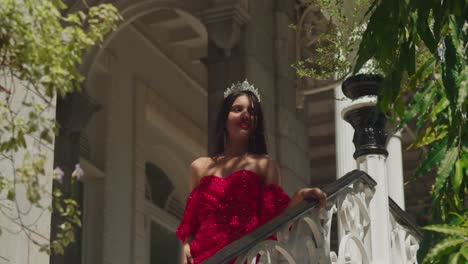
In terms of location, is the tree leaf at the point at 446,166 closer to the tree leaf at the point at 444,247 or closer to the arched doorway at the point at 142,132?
the tree leaf at the point at 444,247

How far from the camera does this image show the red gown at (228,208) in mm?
8492

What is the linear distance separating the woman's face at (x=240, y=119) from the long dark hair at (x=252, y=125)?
0.02m

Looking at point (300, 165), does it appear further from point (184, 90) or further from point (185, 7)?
point (184, 90)

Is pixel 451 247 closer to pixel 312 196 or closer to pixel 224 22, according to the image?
pixel 312 196

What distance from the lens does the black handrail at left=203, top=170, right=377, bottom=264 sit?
7641 mm

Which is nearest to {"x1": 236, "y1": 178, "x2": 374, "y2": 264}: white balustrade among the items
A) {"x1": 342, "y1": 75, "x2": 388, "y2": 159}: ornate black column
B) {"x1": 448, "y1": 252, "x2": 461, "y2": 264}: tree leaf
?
{"x1": 342, "y1": 75, "x2": 388, "y2": 159}: ornate black column

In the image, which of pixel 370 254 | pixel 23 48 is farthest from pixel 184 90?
pixel 23 48

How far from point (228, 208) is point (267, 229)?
62 centimetres

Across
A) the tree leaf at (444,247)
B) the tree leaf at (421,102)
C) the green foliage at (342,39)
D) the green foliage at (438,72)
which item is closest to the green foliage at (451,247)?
the tree leaf at (444,247)

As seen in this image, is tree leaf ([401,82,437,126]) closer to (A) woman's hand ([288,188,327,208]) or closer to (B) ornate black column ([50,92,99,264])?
(A) woman's hand ([288,188,327,208])

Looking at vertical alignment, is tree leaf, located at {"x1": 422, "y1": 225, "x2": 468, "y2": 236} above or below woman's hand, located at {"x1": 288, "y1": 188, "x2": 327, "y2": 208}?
below

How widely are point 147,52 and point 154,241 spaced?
105 inches

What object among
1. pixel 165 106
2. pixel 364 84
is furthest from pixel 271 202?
pixel 165 106

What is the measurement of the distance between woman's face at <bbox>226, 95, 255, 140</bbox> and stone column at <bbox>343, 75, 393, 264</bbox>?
1116mm
